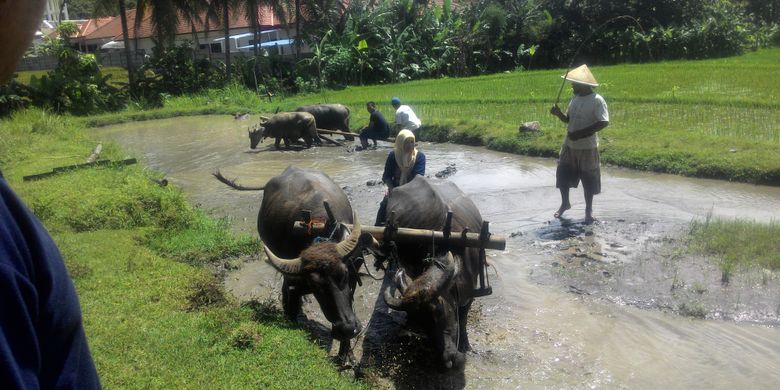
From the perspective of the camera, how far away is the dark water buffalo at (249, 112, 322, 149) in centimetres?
1622

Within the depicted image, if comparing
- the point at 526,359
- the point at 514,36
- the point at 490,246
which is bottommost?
the point at 526,359

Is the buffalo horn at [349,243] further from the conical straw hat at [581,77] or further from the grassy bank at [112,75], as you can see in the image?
the grassy bank at [112,75]

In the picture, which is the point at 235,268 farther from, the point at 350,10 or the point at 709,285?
the point at 350,10

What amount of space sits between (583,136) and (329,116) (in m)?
10.0

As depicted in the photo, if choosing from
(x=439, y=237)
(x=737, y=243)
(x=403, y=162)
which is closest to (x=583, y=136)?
(x=737, y=243)

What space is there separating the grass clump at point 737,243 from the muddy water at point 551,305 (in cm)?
56

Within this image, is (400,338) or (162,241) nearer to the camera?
(400,338)

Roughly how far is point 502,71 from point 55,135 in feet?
68.8

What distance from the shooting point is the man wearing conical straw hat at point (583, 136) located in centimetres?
804

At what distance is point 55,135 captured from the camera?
17.4 m

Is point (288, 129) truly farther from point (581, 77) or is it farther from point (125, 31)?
point (125, 31)

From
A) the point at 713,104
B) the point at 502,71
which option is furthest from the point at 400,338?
the point at 502,71

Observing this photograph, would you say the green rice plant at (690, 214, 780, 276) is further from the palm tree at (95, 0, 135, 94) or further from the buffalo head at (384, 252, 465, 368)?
the palm tree at (95, 0, 135, 94)

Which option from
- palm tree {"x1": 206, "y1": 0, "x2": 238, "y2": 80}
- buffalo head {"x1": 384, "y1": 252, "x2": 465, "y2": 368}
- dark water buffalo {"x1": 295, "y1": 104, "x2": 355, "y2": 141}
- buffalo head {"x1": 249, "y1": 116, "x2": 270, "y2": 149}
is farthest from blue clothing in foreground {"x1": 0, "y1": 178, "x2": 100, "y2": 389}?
palm tree {"x1": 206, "y1": 0, "x2": 238, "y2": 80}
